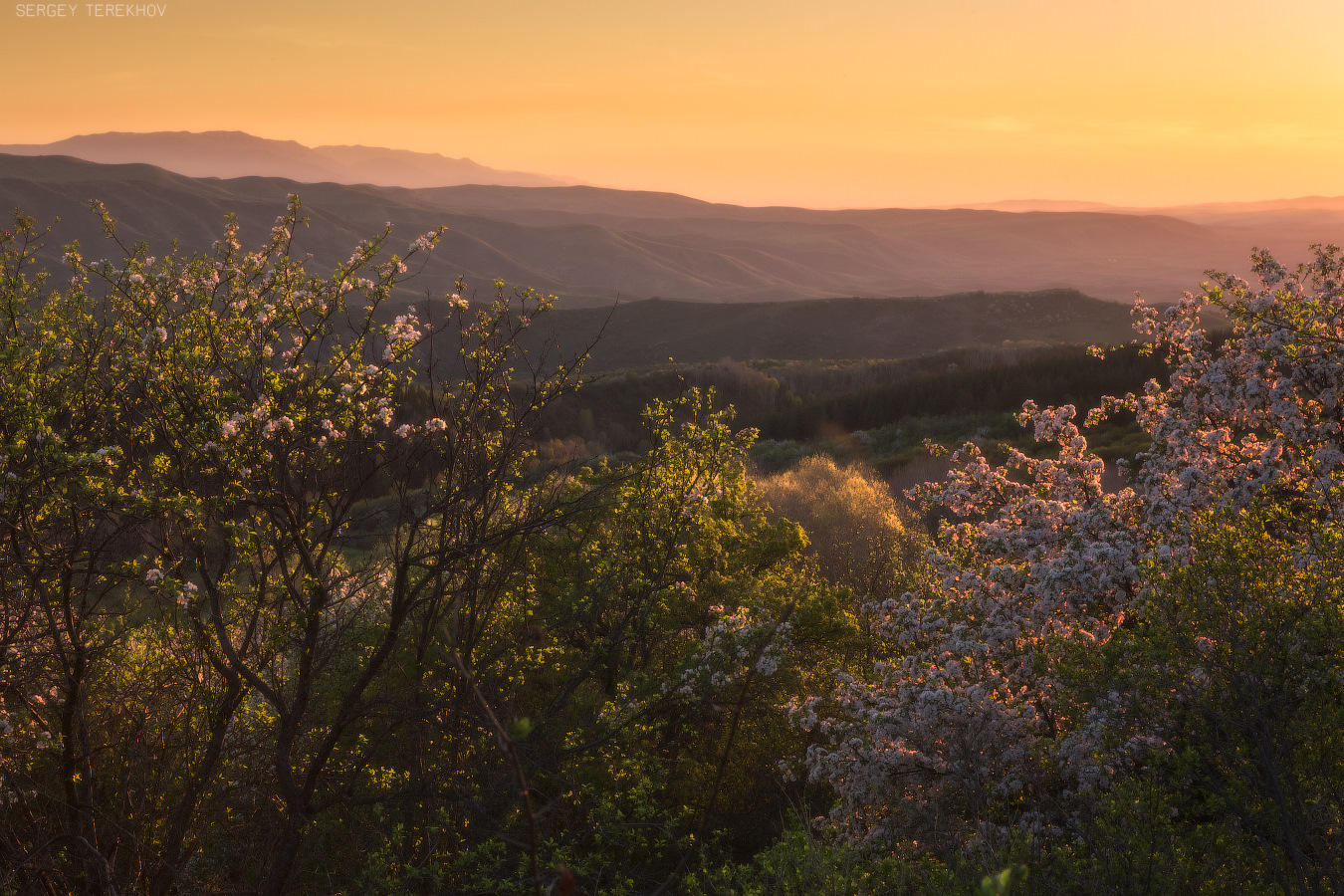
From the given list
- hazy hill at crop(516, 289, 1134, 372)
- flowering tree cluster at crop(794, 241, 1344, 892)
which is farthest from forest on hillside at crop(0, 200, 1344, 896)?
hazy hill at crop(516, 289, 1134, 372)

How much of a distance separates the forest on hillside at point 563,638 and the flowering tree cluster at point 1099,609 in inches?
1.8

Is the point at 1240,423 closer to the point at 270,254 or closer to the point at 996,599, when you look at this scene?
the point at 996,599

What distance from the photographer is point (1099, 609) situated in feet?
27.0

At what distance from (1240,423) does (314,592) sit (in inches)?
380

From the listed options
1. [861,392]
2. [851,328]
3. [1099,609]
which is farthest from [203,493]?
[851,328]

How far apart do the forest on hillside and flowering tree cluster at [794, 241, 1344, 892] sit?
0.15ft

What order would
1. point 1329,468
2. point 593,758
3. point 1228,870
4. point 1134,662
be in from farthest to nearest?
point 593,758 < point 1329,468 < point 1134,662 < point 1228,870

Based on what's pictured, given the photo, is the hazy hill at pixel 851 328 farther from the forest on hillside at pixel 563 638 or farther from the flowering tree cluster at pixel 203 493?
the flowering tree cluster at pixel 203 493

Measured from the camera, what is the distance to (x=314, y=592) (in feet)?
22.1

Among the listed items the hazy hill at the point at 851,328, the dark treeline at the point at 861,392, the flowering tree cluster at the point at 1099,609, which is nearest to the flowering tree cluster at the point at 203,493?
the flowering tree cluster at the point at 1099,609

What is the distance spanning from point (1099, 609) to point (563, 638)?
5849 mm

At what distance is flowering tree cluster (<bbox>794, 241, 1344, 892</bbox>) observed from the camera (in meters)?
6.15

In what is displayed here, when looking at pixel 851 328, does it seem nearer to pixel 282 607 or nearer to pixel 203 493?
pixel 282 607

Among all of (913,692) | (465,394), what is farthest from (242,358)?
(913,692)
